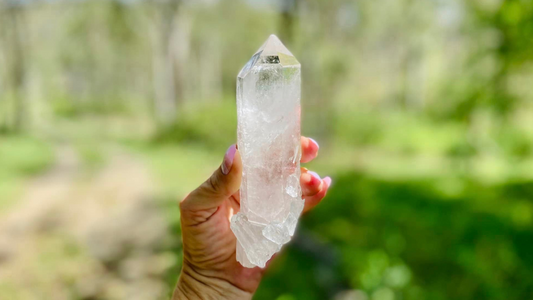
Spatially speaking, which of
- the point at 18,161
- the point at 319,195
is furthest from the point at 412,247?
the point at 18,161

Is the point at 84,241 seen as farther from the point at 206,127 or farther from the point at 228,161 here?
the point at 206,127

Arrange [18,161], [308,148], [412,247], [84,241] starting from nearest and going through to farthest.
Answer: [308,148], [412,247], [84,241], [18,161]

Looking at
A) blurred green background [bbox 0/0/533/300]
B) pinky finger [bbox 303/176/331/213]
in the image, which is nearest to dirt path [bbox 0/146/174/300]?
blurred green background [bbox 0/0/533/300]

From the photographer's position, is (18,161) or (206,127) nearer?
(18,161)

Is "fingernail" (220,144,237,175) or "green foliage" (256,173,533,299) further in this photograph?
"green foliage" (256,173,533,299)

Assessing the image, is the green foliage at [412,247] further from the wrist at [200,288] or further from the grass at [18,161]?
the grass at [18,161]

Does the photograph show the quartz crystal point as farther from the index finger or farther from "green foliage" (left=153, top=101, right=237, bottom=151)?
"green foliage" (left=153, top=101, right=237, bottom=151)

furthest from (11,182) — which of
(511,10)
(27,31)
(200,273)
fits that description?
(27,31)
